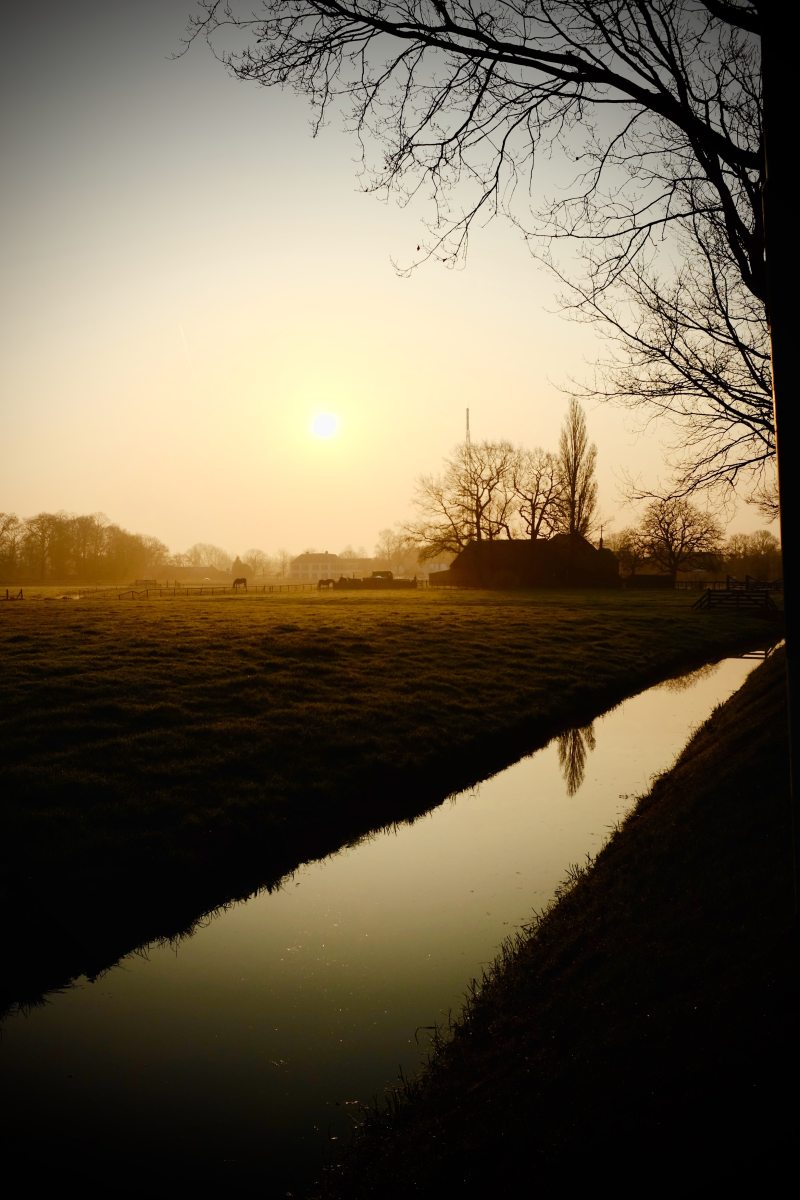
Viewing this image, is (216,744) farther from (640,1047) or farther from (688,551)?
(688,551)

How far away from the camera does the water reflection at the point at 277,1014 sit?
5082mm

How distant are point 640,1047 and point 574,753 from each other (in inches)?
513

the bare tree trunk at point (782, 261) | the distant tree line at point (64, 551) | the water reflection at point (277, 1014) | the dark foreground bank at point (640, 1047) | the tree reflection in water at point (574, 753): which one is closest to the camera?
the dark foreground bank at point (640, 1047)

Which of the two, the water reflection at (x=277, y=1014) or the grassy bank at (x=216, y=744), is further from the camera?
the grassy bank at (x=216, y=744)

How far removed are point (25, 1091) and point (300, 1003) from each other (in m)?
2.27

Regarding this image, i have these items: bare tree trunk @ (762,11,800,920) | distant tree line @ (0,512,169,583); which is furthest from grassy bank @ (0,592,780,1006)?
distant tree line @ (0,512,169,583)

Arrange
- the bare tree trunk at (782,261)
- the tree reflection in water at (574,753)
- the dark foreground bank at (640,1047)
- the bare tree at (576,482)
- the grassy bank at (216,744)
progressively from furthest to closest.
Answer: the bare tree at (576,482) < the tree reflection in water at (574,753) < the grassy bank at (216,744) < the bare tree trunk at (782,261) < the dark foreground bank at (640,1047)

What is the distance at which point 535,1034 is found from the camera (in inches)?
186

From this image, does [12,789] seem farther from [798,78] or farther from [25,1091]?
[798,78]

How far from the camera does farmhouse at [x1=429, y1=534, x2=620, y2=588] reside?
7550cm

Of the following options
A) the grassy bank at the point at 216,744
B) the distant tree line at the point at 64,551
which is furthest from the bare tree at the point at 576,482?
the distant tree line at the point at 64,551

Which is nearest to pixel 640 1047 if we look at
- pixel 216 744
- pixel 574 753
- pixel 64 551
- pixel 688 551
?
pixel 216 744

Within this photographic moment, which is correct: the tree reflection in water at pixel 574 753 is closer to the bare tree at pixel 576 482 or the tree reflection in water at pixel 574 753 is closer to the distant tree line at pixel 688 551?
the distant tree line at pixel 688 551

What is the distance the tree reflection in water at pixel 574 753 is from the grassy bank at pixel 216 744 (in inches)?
33.1
